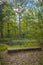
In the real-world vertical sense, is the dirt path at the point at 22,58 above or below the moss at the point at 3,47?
below

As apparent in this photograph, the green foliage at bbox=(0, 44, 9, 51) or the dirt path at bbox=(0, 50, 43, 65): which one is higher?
the green foliage at bbox=(0, 44, 9, 51)

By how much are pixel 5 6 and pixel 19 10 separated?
9.4 inches

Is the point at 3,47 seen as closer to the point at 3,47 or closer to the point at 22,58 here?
the point at 3,47

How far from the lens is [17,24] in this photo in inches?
99.3

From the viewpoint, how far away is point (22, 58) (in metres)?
2.48

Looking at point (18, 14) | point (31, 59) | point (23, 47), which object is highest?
point (18, 14)

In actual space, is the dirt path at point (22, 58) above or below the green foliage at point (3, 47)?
below

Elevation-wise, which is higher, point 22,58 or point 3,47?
point 3,47

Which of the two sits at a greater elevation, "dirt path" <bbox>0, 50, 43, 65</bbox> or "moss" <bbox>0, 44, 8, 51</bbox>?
"moss" <bbox>0, 44, 8, 51</bbox>

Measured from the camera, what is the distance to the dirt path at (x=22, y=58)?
2430 millimetres

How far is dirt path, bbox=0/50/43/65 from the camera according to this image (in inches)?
95.7

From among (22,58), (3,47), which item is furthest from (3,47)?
(22,58)

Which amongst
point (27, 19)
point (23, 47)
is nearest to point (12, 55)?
point (23, 47)

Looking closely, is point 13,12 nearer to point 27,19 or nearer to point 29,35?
point 27,19
